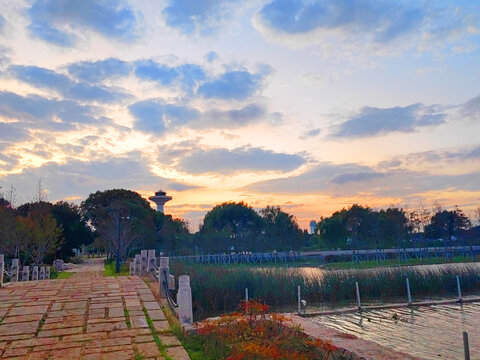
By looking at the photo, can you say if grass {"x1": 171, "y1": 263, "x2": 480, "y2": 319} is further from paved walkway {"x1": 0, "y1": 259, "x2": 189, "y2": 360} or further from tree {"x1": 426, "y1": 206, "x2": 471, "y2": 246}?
tree {"x1": 426, "y1": 206, "x2": 471, "y2": 246}

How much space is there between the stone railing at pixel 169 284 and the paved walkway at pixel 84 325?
291 millimetres

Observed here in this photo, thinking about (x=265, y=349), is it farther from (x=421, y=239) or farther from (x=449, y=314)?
(x=421, y=239)

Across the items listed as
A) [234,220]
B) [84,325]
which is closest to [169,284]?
[84,325]

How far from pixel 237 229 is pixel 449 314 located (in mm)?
44990

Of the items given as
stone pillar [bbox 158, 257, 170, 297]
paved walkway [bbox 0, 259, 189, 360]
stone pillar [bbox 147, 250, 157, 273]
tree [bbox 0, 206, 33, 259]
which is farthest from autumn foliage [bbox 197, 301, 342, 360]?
tree [bbox 0, 206, 33, 259]

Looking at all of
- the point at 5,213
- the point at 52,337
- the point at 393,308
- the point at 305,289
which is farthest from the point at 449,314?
the point at 5,213

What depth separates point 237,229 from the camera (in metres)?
56.6

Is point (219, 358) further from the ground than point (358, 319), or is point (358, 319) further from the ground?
point (219, 358)

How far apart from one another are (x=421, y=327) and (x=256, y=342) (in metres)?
6.78

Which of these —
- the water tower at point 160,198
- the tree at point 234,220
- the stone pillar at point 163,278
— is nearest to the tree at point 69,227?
the tree at point 234,220

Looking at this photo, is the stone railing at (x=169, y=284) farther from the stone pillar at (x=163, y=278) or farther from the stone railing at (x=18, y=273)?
the stone railing at (x=18, y=273)

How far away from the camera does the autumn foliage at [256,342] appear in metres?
4.94

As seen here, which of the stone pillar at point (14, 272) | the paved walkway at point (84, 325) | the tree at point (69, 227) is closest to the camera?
the paved walkway at point (84, 325)

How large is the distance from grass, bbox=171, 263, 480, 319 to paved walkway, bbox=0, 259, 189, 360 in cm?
465
